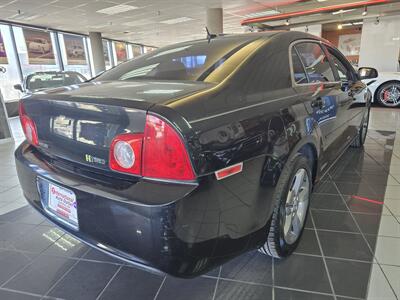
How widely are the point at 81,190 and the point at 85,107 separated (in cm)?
33

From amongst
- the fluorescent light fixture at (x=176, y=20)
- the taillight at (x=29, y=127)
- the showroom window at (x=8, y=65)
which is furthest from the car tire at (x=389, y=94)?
the showroom window at (x=8, y=65)

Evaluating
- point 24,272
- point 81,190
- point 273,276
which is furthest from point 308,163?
point 24,272

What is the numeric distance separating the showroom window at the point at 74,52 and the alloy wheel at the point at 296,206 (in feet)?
36.0

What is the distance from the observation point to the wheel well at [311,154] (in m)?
1.68

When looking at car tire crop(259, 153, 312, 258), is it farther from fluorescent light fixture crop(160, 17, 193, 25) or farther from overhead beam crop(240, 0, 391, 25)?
fluorescent light fixture crop(160, 17, 193, 25)

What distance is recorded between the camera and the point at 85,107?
1.16 metres

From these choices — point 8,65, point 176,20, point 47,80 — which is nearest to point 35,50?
point 8,65

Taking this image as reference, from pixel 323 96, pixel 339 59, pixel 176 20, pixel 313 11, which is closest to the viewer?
pixel 323 96

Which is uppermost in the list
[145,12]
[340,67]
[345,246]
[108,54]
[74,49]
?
[145,12]

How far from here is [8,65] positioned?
31.2ft

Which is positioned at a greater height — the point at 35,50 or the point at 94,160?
the point at 35,50

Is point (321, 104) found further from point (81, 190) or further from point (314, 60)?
point (81, 190)

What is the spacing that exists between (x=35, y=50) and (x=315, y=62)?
1110 cm

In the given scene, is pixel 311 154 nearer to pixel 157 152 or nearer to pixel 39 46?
pixel 157 152
